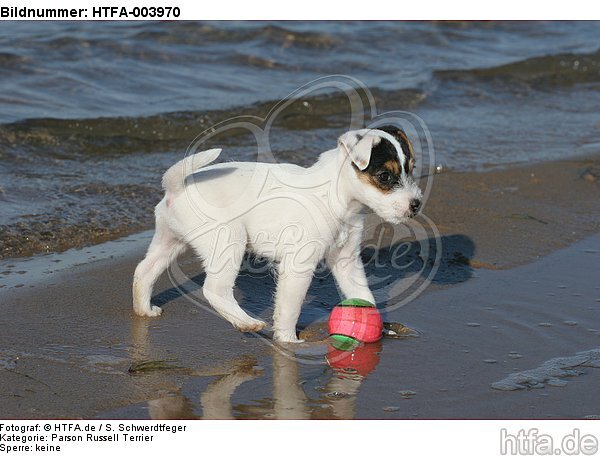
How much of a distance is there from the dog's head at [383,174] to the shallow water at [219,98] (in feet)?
9.64

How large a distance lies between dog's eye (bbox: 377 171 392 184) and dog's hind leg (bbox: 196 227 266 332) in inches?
38.8

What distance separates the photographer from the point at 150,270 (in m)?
6.20

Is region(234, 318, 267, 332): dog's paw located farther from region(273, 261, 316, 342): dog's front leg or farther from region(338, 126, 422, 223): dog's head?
region(338, 126, 422, 223): dog's head

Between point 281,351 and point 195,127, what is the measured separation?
21.4ft

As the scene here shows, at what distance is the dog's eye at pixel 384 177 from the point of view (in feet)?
18.5

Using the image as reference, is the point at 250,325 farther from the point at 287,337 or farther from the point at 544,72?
the point at 544,72

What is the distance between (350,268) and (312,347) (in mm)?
668

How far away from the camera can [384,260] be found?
297 inches

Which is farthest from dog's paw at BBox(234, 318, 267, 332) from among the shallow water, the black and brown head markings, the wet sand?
the shallow water

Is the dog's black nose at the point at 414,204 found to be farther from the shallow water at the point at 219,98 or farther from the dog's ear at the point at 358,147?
the shallow water at the point at 219,98

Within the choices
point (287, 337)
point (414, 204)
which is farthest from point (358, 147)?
point (287, 337)

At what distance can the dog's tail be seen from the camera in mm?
5750
